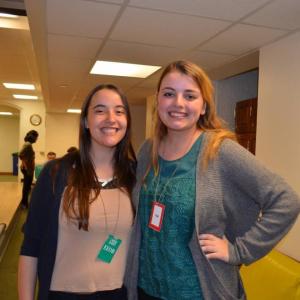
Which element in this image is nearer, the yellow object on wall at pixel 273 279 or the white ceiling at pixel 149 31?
the yellow object on wall at pixel 273 279

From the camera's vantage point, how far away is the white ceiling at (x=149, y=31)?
87.4 inches

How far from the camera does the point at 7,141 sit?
52.7ft

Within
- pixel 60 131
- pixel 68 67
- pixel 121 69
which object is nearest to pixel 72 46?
pixel 68 67

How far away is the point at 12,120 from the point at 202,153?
16.2 m

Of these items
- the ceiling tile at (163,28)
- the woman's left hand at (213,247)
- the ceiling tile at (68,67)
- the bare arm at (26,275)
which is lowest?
the bare arm at (26,275)

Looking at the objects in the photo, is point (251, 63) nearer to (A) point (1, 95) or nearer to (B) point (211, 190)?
(B) point (211, 190)

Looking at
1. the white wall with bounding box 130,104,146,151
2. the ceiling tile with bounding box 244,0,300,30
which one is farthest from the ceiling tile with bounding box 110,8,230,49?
the white wall with bounding box 130,104,146,151

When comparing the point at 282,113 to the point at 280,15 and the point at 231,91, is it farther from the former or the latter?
the point at 231,91

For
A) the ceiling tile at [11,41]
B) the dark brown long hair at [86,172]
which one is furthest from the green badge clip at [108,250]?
the ceiling tile at [11,41]

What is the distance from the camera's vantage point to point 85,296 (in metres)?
1.36

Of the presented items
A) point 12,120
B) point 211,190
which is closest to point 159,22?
point 211,190

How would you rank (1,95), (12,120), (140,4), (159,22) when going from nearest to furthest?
(140,4), (159,22), (1,95), (12,120)

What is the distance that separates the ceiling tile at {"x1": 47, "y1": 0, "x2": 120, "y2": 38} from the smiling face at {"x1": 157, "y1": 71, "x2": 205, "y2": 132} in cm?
113

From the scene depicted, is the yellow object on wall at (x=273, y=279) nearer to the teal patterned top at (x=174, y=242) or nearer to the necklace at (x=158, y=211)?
the teal patterned top at (x=174, y=242)
